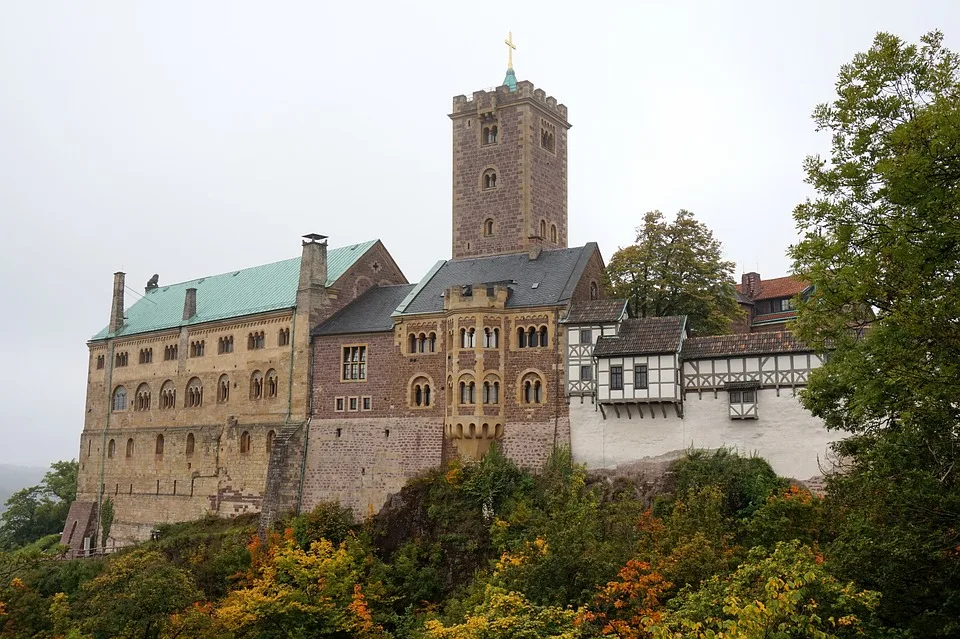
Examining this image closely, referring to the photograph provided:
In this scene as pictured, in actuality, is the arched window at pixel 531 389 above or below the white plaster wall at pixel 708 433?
above

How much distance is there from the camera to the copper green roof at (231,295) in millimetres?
54344

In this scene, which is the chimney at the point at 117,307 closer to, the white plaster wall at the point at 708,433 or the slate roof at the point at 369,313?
the slate roof at the point at 369,313

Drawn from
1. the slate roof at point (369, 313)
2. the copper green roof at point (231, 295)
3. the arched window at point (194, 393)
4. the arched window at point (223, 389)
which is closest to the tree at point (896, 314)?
the slate roof at point (369, 313)

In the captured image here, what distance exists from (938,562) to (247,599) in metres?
25.7

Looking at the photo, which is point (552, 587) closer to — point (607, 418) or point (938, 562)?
point (607, 418)

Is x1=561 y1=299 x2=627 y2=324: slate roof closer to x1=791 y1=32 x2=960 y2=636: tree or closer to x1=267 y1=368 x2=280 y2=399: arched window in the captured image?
x1=267 y1=368 x2=280 y2=399: arched window

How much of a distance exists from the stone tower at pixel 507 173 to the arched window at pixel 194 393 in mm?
16731

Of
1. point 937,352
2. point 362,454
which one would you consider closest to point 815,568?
point 937,352

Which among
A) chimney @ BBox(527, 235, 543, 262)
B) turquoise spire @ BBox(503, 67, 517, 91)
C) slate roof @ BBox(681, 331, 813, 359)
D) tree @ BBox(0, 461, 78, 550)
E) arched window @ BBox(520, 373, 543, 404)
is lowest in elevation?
tree @ BBox(0, 461, 78, 550)

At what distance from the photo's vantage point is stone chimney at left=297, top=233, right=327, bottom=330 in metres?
51.4

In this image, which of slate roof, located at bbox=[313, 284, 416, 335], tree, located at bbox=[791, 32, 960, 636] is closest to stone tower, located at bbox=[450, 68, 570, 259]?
slate roof, located at bbox=[313, 284, 416, 335]

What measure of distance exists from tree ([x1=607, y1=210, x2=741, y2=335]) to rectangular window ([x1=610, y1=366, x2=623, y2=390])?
721cm

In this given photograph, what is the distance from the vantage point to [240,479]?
173 ft

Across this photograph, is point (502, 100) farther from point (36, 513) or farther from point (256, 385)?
point (36, 513)
